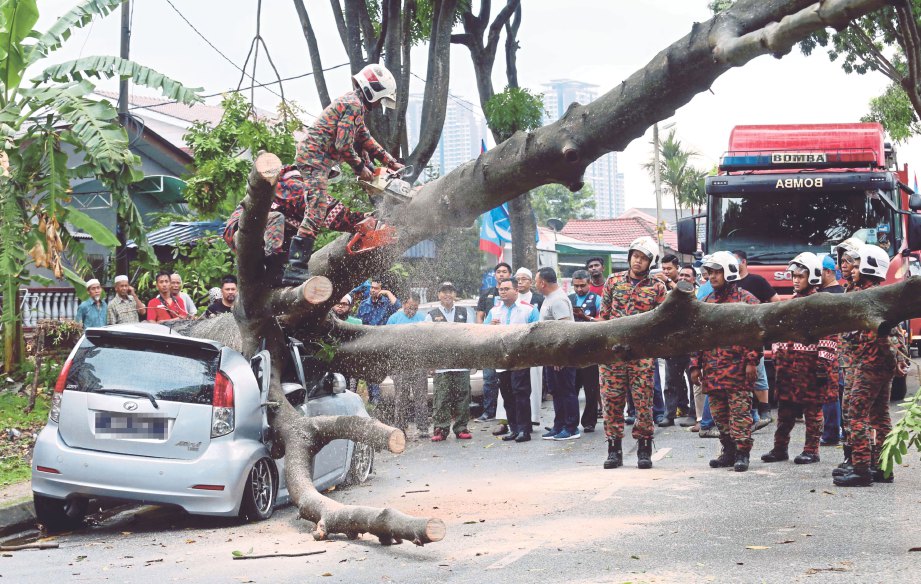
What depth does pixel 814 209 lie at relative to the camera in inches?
606

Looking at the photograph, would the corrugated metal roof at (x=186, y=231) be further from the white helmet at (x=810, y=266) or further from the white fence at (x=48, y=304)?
the white helmet at (x=810, y=266)

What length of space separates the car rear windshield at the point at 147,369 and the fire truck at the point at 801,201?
8.87 meters

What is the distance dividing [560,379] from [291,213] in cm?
526

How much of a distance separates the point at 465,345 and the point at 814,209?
809 cm

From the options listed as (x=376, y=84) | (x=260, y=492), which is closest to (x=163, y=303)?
(x=260, y=492)

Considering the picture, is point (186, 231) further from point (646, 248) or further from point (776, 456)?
point (776, 456)

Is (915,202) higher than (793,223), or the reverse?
(915,202)

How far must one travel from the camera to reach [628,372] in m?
11.0

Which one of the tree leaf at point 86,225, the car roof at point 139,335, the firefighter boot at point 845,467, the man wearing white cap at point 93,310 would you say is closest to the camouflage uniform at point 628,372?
the firefighter boot at point 845,467

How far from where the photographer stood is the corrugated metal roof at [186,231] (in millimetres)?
16469

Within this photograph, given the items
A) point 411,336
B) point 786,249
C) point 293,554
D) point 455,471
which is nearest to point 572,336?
point 411,336

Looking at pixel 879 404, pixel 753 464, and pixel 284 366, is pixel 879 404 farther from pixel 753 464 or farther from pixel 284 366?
pixel 284 366

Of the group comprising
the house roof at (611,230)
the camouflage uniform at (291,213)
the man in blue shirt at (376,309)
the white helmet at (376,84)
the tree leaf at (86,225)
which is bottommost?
the man in blue shirt at (376,309)

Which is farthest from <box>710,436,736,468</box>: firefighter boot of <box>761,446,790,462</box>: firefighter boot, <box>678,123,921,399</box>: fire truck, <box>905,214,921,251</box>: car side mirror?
<box>905,214,921,251</box>: car side mirror
